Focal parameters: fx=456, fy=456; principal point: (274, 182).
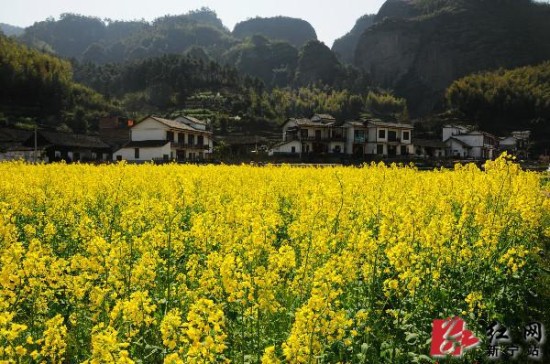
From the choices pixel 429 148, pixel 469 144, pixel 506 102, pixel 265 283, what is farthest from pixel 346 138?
pixel 265 283

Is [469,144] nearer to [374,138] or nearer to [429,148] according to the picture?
[429,148]

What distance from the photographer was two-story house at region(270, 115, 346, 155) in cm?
5909

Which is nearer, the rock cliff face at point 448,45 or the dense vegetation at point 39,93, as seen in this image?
the dense vegetation at point 39,93

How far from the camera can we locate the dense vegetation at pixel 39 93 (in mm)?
77312

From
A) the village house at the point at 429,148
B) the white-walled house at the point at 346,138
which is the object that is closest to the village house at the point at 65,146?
the white-walled house at the point at 346,138

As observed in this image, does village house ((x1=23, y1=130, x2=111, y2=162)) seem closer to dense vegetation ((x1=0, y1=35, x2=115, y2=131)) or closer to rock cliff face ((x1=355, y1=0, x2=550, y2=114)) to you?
dense vegetation ((x1=0, y1=35, x2=115, y2=131))

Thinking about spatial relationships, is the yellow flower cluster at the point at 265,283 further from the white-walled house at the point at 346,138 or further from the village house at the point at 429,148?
the village house at the point at 429,148

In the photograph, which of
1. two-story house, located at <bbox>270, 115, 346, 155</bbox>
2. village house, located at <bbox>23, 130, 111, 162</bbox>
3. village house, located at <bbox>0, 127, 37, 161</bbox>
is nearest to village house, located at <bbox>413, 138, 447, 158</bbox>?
two-story house, located at <bbox>270, 115, 346, 155</bbox>

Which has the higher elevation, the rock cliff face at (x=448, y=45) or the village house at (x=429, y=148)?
the rock cliff face at (x=448, y=45)

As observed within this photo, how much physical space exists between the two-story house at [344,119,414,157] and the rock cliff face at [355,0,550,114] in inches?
2887

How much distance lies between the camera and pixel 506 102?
96125 mm

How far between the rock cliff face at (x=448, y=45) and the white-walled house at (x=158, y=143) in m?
93.5

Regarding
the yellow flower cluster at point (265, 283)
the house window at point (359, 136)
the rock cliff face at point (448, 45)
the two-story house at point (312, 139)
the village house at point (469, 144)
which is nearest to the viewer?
the yellow flower cluster at point (265, 283)

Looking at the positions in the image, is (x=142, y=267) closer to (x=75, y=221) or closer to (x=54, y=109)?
(x=75, y=221)
